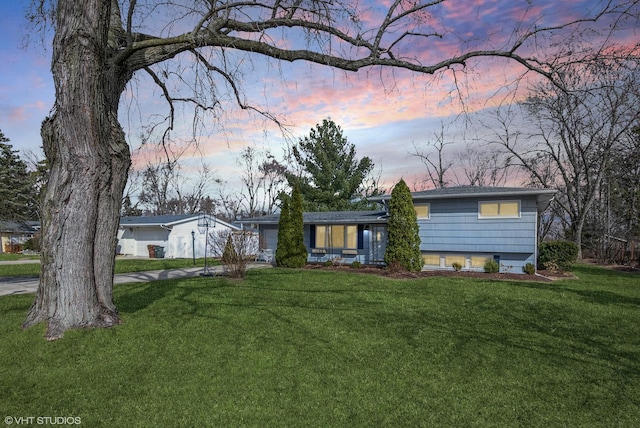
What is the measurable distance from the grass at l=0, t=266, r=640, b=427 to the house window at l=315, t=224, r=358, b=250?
1046 cm

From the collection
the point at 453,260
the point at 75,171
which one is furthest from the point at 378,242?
the point at 75,171

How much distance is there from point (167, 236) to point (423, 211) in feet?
60.1

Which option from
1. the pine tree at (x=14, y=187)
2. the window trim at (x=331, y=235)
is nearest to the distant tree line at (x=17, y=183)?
the pine tree at (x=14, y=187)

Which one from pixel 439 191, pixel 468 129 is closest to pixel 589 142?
pixel 439 191

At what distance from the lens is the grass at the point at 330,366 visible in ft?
11.1

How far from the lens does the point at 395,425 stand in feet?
10.4

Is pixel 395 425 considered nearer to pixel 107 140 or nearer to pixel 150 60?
pixel 107 140

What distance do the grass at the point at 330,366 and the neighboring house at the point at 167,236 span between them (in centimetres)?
1907

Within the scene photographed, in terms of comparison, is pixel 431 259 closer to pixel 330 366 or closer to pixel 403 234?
pixel 403 234

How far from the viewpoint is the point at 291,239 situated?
16.7 m

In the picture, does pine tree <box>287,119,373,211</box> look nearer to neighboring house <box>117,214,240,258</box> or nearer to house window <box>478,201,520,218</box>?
neighboring house <box>117,214,240,258</box>

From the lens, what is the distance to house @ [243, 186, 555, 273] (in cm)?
1448

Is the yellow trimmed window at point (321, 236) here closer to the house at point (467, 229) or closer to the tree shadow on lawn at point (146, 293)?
the house at point (467, 229)

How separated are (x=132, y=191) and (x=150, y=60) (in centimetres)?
3985
